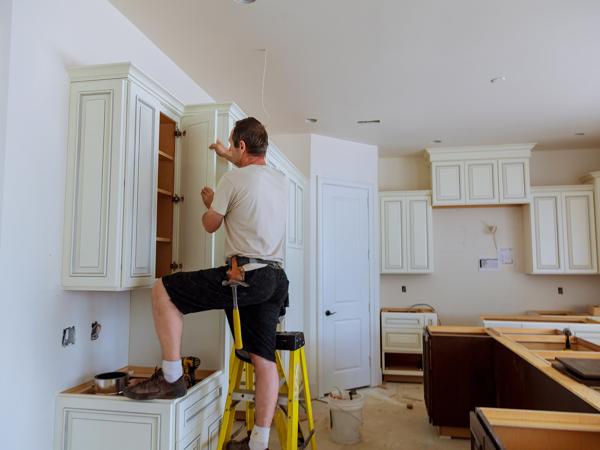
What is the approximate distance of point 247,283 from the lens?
1887 mm

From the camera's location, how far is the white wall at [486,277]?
525 cm

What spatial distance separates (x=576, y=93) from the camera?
360 centimetres

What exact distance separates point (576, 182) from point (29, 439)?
603cm

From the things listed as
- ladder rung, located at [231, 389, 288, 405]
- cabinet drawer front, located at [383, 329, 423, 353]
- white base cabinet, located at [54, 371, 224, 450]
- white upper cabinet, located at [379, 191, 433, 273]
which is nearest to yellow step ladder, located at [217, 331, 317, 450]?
ladder rung, located at [231, 389, 288, 405]

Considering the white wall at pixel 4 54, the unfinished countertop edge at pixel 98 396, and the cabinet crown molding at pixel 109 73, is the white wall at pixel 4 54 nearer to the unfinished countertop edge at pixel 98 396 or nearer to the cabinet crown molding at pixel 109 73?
the cabinet crown molding at pixel 109 73

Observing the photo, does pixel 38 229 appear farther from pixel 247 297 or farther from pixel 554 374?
pixel 554 374

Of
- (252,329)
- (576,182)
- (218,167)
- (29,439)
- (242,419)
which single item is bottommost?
(242,419)

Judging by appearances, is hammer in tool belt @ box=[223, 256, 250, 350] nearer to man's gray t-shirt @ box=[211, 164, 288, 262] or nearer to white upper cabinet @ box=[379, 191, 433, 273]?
man's gray t-shirt @ box=[211, 164, 288, 262]

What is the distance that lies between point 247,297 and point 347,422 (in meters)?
1.98

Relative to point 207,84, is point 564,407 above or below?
below

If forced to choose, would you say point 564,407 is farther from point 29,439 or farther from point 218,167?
point 29,439

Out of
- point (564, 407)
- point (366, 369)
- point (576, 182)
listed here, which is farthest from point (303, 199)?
point (576, 182)

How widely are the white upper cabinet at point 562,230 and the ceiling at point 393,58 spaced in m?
0.91

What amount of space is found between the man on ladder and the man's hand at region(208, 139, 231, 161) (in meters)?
0.10
